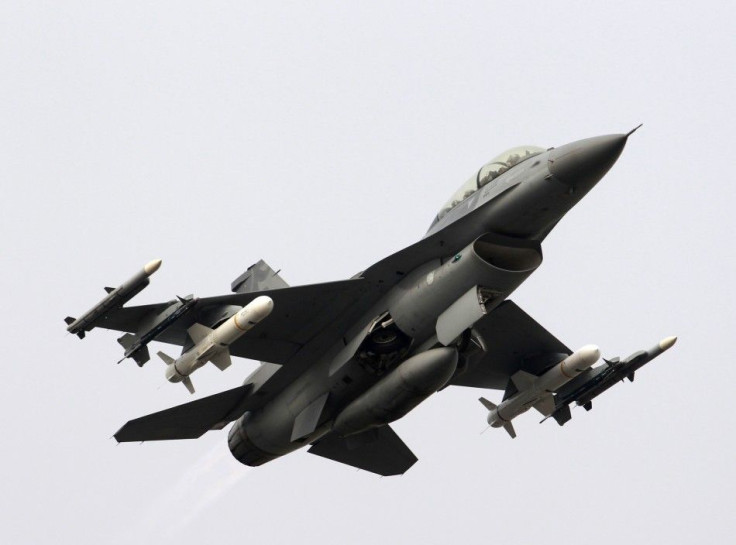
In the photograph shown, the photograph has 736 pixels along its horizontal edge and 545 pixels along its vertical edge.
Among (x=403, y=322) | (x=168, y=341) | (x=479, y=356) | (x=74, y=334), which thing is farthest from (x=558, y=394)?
(x=74, y=334)

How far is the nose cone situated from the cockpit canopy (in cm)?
140

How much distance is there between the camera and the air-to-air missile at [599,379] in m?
32.8

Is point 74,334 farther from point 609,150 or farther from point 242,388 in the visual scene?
point 609,150

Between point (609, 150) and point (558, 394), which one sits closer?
point (609, 150)

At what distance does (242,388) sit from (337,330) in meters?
2.80

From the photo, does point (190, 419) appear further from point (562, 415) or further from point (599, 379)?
point (599, 379)

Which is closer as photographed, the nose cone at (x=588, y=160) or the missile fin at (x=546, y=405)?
the nose cone at (x=588, y=160)

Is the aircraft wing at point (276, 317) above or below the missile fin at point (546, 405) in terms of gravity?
above

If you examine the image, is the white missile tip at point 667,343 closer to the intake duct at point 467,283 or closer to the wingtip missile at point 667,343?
the wingtip missile at point 667,343

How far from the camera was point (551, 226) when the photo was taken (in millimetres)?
28875

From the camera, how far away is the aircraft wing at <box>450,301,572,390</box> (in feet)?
109

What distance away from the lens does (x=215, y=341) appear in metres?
28.7

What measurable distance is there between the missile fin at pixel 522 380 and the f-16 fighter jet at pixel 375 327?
116 mm

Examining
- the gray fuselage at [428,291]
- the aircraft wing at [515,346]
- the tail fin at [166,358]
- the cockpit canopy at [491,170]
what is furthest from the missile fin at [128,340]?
the aircraft wing at [515,346]
